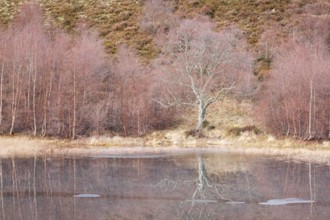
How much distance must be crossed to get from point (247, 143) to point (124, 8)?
43.5 metres

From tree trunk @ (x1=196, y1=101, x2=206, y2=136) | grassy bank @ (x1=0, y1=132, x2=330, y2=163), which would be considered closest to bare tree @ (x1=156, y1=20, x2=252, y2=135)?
tree trunk @ (x1=196, y1=101, x2=206, y2=136)

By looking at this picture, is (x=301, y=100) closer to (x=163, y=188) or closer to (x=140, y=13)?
(x=163, y=188)

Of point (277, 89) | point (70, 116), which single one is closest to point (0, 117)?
point (70, 116)

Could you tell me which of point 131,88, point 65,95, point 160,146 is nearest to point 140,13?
point 131,88

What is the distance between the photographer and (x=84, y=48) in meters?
48.7

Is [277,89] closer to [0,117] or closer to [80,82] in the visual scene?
[80,82]

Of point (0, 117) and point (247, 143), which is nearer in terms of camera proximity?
point (247, 143)

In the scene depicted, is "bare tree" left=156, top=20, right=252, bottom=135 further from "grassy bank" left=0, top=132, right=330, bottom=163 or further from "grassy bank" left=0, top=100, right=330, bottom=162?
"grassy bank" left=0, top=132, right=330, bottom=163

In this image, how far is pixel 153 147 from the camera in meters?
38.7

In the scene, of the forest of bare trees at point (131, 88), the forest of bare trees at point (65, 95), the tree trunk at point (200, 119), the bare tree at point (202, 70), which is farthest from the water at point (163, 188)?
the bare tree at point (202, 70)

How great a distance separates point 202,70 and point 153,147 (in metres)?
11.7

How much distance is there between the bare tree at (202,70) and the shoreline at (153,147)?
15.3 ft

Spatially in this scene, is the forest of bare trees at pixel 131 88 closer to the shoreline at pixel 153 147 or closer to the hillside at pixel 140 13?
the shoreline at pixel 153 147

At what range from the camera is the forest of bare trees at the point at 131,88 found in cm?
4316
